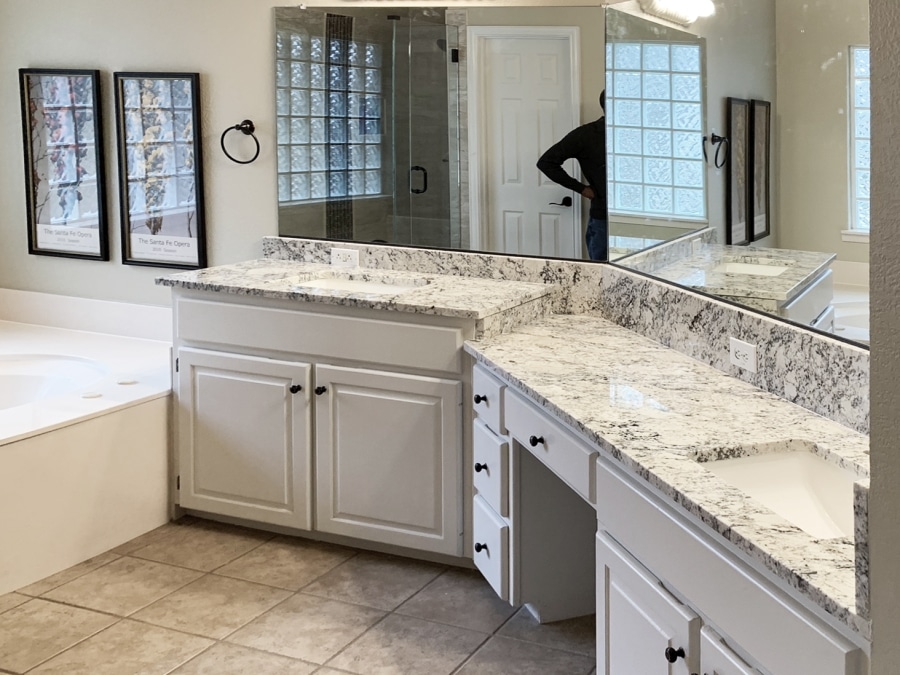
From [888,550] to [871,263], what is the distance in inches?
12.7

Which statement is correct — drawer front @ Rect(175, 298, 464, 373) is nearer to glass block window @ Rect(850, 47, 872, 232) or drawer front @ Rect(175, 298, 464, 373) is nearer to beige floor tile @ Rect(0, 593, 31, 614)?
beige floor tile @ Rect(0, 593, 31, 614)

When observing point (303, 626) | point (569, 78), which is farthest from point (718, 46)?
point (303, 626)

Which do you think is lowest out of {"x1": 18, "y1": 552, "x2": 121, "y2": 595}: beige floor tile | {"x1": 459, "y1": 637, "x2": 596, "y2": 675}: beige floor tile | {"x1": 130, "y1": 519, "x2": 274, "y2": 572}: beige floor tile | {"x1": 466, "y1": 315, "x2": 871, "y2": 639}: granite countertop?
{"x1": 459, "y1": 637, "x2": 596, "y2": 675}: beige floor tile

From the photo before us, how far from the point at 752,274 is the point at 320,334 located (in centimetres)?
141

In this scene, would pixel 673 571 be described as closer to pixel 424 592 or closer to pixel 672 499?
pixel 672 499

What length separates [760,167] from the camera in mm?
2396

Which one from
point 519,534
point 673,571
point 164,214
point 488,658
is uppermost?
point 164,214

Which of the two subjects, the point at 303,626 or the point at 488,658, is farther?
the point at 303,626

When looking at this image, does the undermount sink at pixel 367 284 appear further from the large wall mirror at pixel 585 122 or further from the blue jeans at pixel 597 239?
the blue jeans at pixel 597 239

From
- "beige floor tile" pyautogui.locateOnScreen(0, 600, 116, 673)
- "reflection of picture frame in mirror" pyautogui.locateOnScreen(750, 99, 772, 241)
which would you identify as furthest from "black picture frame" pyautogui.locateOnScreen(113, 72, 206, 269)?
"reflection of picture frame in mirror" pyautogui.locateOnScreen(750, 99, 772, 241)

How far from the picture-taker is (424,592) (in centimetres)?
321

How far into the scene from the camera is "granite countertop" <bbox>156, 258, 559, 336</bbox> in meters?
3.17

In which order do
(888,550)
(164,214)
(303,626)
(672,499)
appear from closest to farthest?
(888,550) → (672,499) → (303,626) → (164,214)

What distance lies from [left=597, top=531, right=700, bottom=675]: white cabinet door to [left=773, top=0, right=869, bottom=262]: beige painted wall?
75 centimetres
